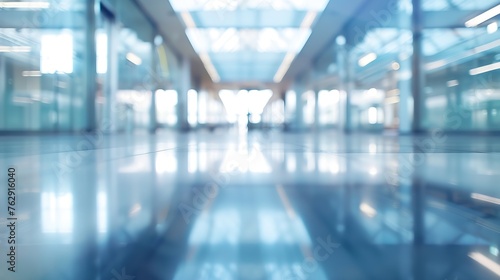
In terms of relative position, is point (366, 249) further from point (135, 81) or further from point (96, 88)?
point (135, 81)

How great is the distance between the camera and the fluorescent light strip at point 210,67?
66.7 ft

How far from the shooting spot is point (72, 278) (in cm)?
52

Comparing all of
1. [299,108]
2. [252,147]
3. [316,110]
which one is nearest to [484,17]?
[252,147]

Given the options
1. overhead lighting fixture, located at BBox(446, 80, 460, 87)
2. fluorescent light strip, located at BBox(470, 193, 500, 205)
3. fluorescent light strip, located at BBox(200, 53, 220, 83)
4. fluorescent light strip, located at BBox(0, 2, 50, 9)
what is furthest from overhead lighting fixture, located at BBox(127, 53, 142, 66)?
fluorescent light strip, located at BBox(470, 193, 500, 205)

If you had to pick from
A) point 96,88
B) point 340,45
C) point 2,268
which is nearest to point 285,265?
point 2,268

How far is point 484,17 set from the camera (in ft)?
22.6

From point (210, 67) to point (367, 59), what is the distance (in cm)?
1342

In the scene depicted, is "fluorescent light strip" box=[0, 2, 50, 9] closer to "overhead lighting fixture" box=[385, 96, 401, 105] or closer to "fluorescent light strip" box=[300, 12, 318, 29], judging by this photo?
"fluorescent light strip" box=[300, 12, 318, 29]

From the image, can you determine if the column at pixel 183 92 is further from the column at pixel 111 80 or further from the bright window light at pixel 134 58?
the column at pixel 111 80

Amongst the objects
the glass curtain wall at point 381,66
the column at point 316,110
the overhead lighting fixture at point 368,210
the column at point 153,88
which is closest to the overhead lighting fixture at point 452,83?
the glass curtain wall at point 381,66

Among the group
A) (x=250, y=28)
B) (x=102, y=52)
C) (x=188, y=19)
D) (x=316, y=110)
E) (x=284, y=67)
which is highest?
(x=284, y=67)

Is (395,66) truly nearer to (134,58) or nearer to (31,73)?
(134,58)

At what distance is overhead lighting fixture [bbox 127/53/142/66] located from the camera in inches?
471

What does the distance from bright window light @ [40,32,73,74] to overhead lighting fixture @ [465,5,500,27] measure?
333 inches
